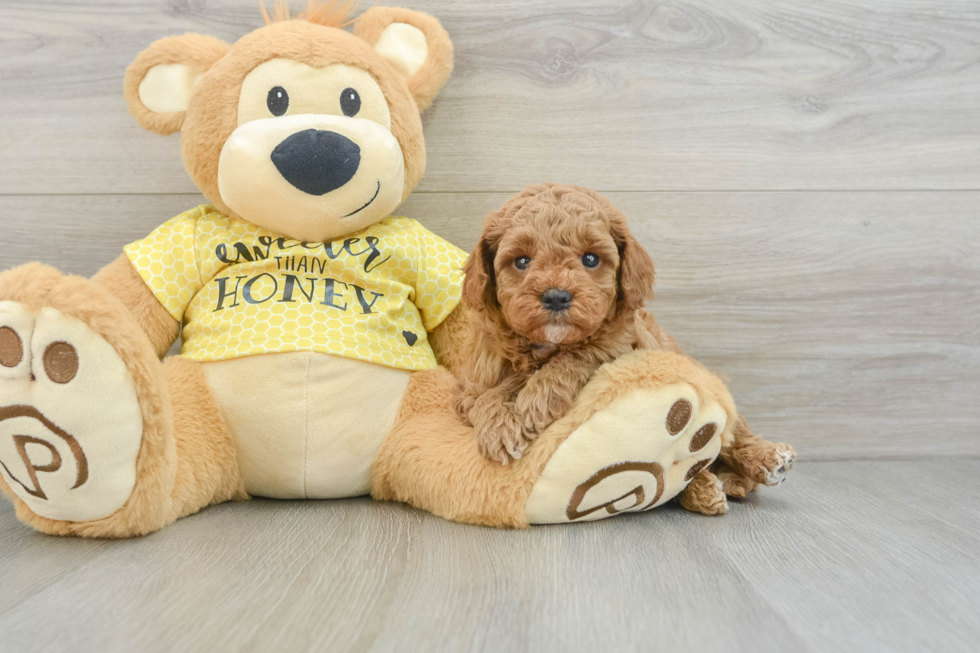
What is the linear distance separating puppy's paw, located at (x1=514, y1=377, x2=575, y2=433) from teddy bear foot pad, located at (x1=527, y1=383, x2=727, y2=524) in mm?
36

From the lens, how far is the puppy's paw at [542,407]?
32.6 inches

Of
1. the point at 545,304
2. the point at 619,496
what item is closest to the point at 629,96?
the point at 545,304

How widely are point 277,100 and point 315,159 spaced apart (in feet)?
0.41

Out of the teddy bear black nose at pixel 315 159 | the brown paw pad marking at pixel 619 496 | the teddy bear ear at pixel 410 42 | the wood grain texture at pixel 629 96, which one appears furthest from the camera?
the wood grain texture at pixel 629 96

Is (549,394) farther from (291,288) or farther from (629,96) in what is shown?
(629,96)

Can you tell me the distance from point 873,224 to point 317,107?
96 centimetres

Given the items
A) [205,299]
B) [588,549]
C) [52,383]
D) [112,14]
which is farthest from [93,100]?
[588,549]

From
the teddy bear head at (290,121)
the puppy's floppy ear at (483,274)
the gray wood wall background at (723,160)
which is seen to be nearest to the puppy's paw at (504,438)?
the puppy's floppy ear at (483,274)

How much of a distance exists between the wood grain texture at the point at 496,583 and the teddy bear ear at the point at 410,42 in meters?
0.65

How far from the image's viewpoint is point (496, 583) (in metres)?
0.70

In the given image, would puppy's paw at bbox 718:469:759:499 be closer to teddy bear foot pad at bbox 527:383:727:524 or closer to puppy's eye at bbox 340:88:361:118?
teddy bear foot pad at bbox 527:383:727:524

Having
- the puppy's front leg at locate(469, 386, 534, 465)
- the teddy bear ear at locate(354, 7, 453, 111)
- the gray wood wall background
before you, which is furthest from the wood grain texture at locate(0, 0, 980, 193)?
the puppy's front leg at locate(469, 386, 534, 465)

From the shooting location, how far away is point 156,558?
2.48ft

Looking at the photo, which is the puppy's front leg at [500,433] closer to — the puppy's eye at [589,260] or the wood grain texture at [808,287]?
the puppy's eye at [589,260]
